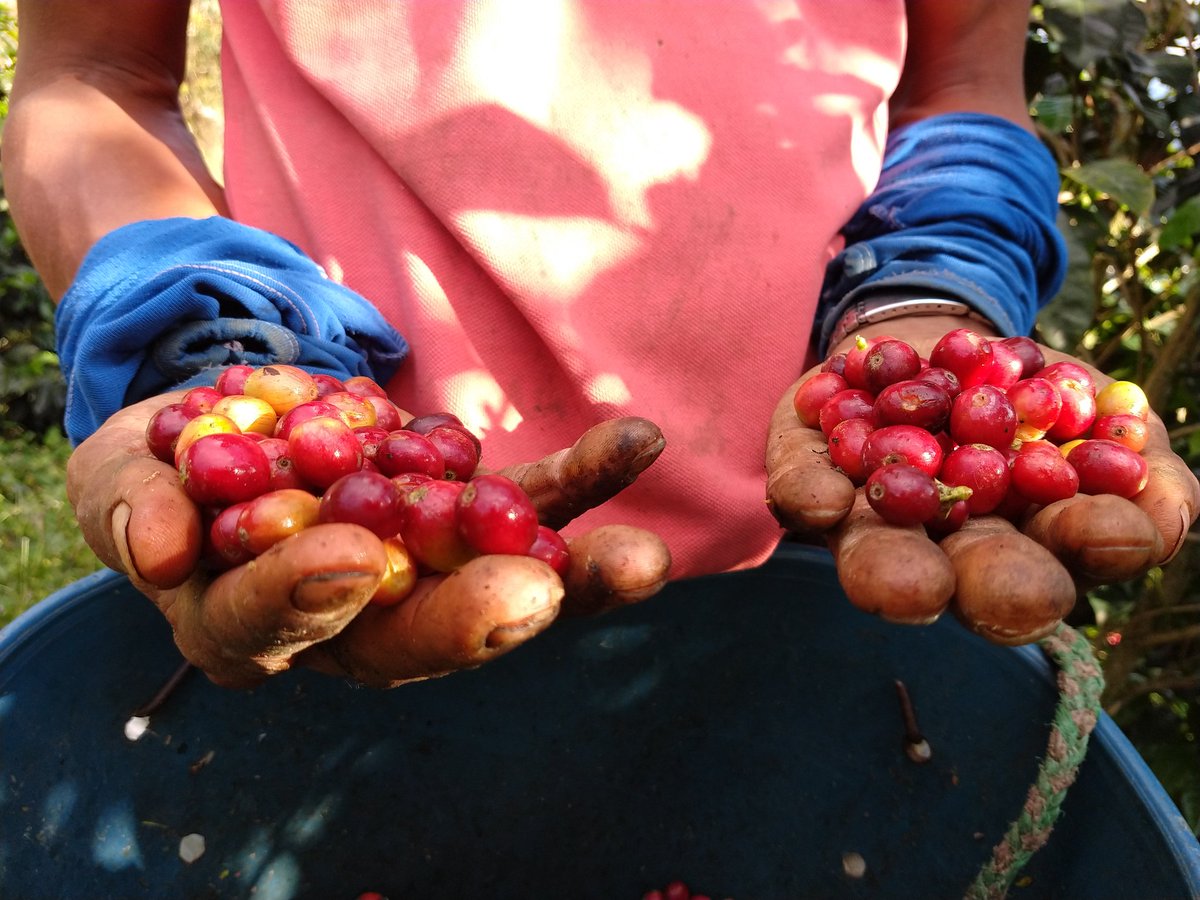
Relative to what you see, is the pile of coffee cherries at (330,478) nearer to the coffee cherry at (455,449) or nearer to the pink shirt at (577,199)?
the coffee cherry at (455,449)

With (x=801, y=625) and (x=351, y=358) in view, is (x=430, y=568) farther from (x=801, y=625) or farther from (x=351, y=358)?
(x=801, y=625)

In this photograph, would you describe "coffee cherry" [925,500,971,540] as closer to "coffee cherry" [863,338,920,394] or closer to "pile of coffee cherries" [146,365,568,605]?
"coffee cherry" [863,338,920,394]

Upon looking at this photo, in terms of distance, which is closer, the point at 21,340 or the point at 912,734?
the point at 912,734

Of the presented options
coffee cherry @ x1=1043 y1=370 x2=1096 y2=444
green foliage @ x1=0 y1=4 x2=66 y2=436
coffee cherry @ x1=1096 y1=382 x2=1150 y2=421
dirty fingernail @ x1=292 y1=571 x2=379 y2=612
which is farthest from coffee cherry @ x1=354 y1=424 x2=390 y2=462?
green foliage @ x1=0 y1=4 x2=66 y2=436

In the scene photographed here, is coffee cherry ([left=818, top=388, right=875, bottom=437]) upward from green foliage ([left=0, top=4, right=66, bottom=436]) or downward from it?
upward

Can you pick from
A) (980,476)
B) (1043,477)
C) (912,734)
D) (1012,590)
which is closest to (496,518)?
(1012,590)

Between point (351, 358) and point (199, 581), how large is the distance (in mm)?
738

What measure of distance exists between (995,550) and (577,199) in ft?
4.01

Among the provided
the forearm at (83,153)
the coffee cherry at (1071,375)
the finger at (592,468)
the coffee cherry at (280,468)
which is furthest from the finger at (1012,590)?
the forearm at (83,153)

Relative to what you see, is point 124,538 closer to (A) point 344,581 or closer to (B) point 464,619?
(A) point 344,581

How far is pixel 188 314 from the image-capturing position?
1.77 m

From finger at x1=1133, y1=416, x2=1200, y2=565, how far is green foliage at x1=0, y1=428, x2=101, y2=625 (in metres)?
4.27

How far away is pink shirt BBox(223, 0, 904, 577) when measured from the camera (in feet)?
6.50

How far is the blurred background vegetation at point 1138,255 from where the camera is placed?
Answer: 283 centimetres
